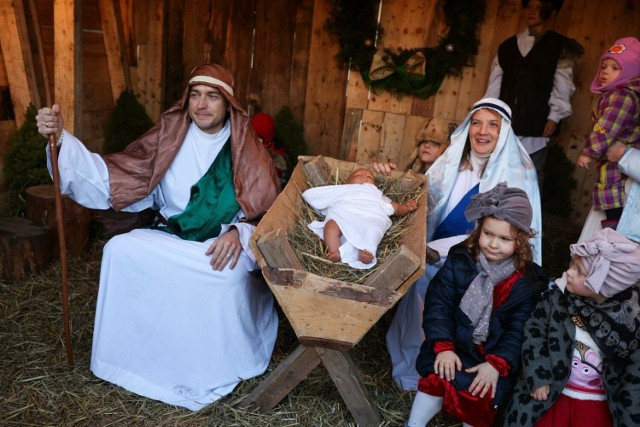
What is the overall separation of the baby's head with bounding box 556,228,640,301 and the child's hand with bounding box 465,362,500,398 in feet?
1.77

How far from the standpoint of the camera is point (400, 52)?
619 centimetres

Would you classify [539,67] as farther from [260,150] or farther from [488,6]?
[260,150]

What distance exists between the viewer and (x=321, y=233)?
138 inches

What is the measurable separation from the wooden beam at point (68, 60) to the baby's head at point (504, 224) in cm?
334

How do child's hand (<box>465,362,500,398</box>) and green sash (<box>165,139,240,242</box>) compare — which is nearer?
child's hand (<box>465,362,500,398</box>)

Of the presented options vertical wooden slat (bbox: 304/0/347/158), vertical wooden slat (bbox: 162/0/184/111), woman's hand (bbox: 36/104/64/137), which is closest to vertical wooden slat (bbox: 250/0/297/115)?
vertical wooden slat (bbox: 304/0/347/158)

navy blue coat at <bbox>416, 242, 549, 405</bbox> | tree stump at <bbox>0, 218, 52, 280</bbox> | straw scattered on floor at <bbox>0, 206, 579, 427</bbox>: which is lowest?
straw scattered on floor at <bbox>0, 206, 579, 427</bbox>

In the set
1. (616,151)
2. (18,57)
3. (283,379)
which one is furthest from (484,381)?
(18,57)

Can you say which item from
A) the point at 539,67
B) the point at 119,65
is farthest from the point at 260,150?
the point at 119,65

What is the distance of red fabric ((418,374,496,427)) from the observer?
106 inches

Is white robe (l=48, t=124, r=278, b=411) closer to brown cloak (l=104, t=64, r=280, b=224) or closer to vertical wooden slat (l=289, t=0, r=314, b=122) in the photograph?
brown cloak (l=104, t=64, r=280, b=224)

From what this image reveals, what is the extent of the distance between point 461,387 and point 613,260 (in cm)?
88

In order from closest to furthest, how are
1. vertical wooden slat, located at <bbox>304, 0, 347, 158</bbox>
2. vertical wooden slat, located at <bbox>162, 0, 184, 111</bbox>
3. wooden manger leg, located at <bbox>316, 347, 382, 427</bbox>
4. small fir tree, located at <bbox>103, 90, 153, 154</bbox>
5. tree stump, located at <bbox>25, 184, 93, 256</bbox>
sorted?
wooden manger leg, located at <bbox>316, 347, 382, 427</bbox>
tree stump, located at <bbox>25, 184, 93, 256</bbox>
small fir tree, located at <bbox>103, 90, 153, 154</bbox>
vertical wooden slat, located at <bbox>304, 0, 347, 158</bbox>
vertical wooden slat, located at <bbox>162, 0, 184, 111</bbox>

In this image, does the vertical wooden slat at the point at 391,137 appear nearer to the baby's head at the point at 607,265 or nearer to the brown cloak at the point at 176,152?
the brown cloak at the point at 176,152
